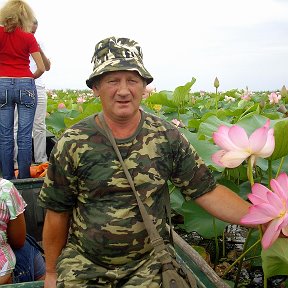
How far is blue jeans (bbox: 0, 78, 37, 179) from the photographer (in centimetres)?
291

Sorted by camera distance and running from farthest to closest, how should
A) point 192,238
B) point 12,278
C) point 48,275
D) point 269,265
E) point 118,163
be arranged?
point 192,238 < point 12,278 < point 48,275 < point 118,163 < point 269,265

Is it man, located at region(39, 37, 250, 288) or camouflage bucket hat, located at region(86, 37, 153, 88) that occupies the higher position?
camouflage bucket hat, located at region(86, 37, 153, 88)

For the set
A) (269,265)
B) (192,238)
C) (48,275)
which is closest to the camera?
(269,265)

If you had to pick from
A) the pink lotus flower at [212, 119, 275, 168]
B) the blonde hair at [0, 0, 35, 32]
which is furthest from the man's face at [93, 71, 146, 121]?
the blonde hair at [0, 0, 35, 32]

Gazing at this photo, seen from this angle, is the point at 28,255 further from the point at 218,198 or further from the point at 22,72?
the point at 22,72

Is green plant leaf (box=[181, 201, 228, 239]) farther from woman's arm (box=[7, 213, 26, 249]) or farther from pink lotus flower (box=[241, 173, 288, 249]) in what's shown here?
pink lotus flower (box=[241, 173, 288, 249])

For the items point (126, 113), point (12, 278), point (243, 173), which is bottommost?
point (12, 278)

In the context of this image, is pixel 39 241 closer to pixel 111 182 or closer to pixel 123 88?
pixel 111 182

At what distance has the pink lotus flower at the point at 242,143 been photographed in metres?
1.04

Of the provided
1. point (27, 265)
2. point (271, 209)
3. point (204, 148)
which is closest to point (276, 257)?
point (271, 209)

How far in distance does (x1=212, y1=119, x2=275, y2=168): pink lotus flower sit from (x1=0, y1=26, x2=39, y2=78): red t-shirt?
2.11m

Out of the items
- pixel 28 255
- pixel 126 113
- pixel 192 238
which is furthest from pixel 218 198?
pixel 192 238

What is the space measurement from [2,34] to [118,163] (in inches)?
75.4

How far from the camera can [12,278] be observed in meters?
1.58
